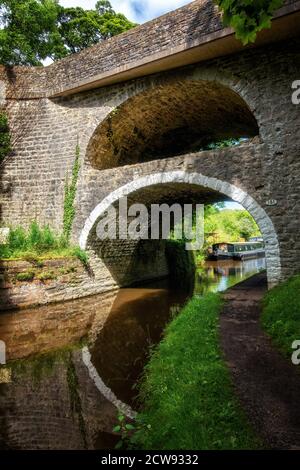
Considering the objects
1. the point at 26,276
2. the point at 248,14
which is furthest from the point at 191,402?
the point at 26,276

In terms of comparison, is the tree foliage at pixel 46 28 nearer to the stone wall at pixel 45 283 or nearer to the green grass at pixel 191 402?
the stone wall at pixel 45 283

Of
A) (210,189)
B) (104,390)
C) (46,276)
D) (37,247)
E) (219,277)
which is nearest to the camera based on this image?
(104,390)

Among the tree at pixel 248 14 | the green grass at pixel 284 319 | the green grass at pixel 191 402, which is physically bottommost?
the green grass at pixel 191 402

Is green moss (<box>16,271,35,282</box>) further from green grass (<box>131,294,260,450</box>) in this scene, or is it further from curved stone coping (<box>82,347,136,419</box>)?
green grass (<box>131,294,260,450</box>)

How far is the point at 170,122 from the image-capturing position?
11.8m

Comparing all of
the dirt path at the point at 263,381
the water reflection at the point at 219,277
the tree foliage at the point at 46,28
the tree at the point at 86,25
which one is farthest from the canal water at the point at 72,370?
the tree at the point at 86,25

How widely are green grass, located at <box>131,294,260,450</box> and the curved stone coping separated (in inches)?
7.3

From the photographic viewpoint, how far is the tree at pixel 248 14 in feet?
9.37

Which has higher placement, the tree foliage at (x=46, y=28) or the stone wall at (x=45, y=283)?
the tree foliage at (x=46, y=28)

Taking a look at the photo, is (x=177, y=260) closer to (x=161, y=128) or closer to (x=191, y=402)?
(x=161, y=128)

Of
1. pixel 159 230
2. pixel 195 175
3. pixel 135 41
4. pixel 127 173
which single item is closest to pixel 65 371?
pixel 195 175

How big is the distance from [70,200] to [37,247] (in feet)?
6.86

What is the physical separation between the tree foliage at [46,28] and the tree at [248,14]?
15310 mm

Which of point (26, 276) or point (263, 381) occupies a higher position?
point (26, 276)
